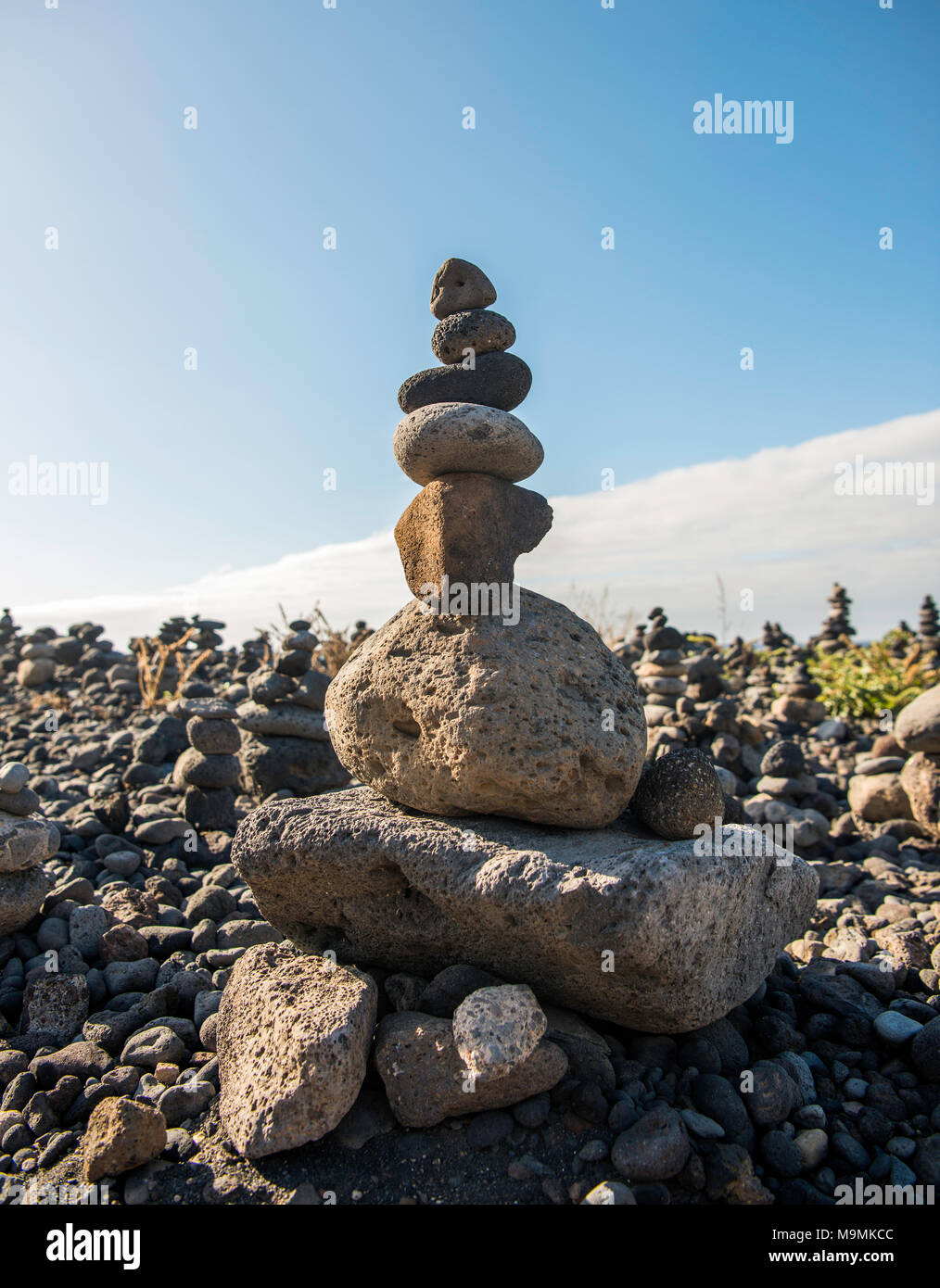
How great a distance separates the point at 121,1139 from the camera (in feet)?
10.8

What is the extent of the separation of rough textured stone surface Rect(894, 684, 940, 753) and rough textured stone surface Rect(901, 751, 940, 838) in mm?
168

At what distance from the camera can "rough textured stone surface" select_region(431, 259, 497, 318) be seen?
4.97 metres

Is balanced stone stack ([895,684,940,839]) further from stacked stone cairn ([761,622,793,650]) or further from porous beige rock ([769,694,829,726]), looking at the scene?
stacked stone cairn ([761,622,793,650])

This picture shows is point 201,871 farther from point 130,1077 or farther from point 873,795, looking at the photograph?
point 873,795

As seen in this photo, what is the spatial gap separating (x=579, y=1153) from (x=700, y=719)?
300 inches

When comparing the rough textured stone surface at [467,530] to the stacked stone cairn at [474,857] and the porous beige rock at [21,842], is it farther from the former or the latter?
the porous beige rock at [21,842]

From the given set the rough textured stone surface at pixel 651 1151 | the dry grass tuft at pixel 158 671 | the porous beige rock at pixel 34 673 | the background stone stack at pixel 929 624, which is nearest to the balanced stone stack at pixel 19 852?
the rough textured stone surface at pixel 651 1151

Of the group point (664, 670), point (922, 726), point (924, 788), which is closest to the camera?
point (922, 726)

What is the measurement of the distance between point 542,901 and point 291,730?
5463mm

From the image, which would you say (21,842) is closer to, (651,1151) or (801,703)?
(651,1151)

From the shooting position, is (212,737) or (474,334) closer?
(474,334)

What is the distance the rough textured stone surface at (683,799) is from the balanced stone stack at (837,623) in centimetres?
1601

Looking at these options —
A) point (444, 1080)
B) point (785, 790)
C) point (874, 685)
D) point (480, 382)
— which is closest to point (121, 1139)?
point (444, 1080)
